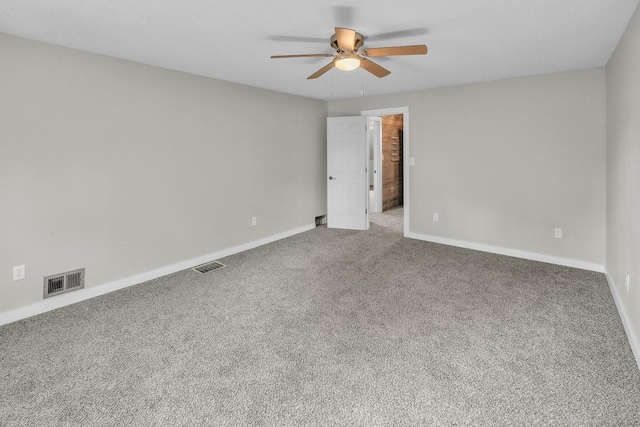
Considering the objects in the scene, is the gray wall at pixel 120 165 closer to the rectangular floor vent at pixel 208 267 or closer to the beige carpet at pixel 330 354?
the rectangular floor vent at pixel 208 267

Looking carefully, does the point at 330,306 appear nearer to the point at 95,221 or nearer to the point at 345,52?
the point at 345,52

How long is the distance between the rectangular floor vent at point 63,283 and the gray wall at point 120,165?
0.05 metres

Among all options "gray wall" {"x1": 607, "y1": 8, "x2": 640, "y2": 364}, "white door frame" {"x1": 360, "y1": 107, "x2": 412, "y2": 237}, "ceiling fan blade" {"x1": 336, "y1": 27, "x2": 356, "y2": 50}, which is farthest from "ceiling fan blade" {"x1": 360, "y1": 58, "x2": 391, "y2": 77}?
"white door frame" {"x1": 360, "y1": 107, "x2": 412, "y2": 237}

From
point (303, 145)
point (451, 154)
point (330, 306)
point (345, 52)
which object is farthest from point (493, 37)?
point (303, 145)

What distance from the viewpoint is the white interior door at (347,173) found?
5.48 metres

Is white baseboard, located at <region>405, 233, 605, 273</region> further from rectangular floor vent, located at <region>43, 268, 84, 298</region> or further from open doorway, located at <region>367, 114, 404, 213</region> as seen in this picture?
rectangular floor vent, located at <region>43, 268, 84, 298</region>

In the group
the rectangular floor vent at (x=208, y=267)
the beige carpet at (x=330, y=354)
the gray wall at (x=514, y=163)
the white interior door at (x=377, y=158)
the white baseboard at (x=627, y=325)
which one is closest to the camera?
the beige carpet at (x=330, y=354)

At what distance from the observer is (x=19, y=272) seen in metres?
2.67

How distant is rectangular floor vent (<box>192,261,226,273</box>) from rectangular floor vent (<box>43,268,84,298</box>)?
110cm

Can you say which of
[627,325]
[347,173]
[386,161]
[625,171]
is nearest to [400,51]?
[625,171]

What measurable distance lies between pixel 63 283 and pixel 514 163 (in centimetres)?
495

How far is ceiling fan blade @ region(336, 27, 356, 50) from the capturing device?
7.21 feet

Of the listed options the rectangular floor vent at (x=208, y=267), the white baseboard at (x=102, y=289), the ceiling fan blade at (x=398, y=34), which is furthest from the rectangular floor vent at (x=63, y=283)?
the ceiling fan blade at (x=398, y=34)

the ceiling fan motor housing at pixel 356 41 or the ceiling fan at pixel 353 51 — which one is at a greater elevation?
the ceiling fan motor housing at pixel 356 41
